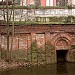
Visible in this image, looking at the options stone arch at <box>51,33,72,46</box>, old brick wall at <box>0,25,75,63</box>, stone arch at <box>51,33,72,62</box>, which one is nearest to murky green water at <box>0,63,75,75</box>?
old brick wall at <box>0,25,75,63</box>

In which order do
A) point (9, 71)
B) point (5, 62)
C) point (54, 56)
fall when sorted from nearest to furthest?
point (9, 71), point (5, 62), point (54, 56)

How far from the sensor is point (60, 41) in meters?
23.5

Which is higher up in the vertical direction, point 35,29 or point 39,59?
point 35,29

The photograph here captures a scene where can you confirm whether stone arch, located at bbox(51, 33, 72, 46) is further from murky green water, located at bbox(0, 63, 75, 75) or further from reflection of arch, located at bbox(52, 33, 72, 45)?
murky green water, located at bbox(0, 63, 75, 75)

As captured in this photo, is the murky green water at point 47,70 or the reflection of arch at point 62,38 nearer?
the murky green water at point 47,70

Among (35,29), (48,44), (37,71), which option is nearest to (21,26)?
(35,29)

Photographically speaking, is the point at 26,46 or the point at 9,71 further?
the point at 26,46

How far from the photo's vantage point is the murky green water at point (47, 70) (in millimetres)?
19312

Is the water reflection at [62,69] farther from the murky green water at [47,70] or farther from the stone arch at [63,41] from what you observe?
the stone arch at [63,41]

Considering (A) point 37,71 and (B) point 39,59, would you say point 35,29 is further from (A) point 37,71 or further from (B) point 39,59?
(A) point 37,71

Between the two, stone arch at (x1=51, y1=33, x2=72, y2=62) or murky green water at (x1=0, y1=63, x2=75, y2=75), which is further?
stone arch at (x1=51, y1=33, x2=72, y2=62)

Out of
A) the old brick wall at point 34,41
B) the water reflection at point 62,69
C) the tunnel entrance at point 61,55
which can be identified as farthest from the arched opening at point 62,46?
the water reflection at point 62,69

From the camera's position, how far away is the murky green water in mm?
Answer: 19312

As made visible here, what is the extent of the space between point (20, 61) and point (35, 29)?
109 inches
